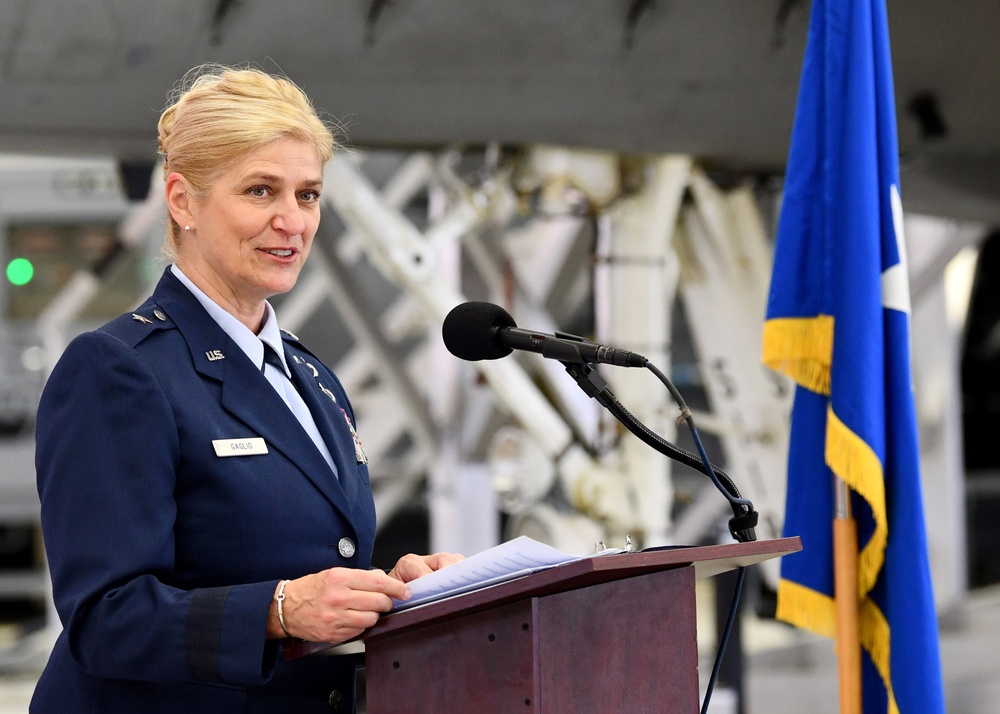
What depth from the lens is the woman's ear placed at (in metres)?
1.34

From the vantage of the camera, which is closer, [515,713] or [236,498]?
[515,713]

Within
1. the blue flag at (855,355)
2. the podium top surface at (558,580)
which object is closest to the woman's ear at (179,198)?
the podium top surface at (558,580)

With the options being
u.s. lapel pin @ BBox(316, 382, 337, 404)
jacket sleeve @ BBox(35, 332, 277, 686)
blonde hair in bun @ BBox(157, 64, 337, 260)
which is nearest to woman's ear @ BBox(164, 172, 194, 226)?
blonde hair in bun @ BBox(157, 64, 337, 260)

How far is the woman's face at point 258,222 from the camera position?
1312 millimetres

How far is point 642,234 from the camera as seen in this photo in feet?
12.7

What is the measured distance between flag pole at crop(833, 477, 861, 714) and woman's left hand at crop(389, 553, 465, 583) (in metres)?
1.35

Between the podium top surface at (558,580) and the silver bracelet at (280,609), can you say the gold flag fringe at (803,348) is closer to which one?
the podium top surface at (558,580)

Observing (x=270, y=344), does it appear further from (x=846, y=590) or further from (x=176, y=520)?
(x=846, y=590)

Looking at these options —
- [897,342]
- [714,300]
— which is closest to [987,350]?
[714,300]

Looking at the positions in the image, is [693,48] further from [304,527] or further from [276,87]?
[304,527]

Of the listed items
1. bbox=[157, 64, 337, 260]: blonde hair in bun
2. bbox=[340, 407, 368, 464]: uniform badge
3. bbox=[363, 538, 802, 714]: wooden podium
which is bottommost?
bbox=[363, 538, 802, 714]: wooden podium

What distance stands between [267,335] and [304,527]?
262mm

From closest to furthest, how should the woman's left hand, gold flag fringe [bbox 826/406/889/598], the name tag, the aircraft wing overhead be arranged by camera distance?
the name tag, the woman's left hand, gold flag fringe [bbox 826/406/889/598], the aircraft wing overhead

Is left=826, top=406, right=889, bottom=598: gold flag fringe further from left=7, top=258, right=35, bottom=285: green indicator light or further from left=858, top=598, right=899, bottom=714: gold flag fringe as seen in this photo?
left=7, top=258, right=35, bottom=285: green indicator light
